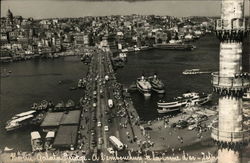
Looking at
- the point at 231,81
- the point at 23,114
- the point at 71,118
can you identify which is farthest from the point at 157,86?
the point at 231,81

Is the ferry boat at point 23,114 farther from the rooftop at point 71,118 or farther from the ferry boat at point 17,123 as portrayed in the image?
the rooftop at point 71,118

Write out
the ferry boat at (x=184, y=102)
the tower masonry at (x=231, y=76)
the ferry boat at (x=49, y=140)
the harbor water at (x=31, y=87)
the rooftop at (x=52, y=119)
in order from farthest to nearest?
the ferry boat at (x=184, y=102) < the rooftop at (x=52, y=119) < the harbor water at (x=31, y=87) < the ferry boat at (x=49, y=140) < the tower masonry at (x=231, y=76)

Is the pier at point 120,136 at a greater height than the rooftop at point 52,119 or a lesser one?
greater

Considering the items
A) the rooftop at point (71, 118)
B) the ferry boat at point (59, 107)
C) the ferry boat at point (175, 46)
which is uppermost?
the rooftop at point (71, 118)

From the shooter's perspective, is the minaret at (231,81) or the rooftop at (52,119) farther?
the rooftop at (52,119)

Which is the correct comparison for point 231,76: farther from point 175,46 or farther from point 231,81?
point 175,46

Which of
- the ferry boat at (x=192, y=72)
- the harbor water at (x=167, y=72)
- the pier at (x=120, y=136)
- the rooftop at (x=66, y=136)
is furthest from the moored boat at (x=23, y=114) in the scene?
the ferry boat at (x=192, y=72)

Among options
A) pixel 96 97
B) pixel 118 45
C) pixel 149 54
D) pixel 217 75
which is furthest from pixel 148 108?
pixel 118 45
